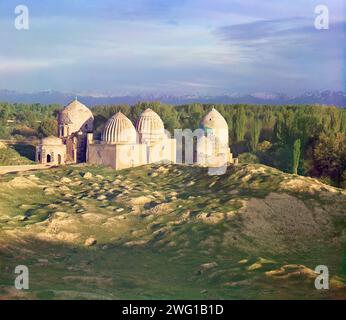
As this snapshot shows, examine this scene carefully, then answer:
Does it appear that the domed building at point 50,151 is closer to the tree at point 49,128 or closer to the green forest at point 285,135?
the green forest at point 285,135

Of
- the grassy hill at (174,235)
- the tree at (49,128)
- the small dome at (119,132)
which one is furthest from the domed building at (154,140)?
the tree at (49,128)

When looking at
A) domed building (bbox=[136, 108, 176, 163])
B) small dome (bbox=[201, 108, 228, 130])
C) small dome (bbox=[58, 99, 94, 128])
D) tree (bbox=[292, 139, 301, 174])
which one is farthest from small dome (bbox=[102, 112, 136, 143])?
tree (bbox=[292, 139, 301, 174])

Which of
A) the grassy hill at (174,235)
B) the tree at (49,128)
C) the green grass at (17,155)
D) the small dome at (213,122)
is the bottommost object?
the grassy hill at (174,235)

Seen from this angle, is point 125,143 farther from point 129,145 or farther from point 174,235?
point 174,235

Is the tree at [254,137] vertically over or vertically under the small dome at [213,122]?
under

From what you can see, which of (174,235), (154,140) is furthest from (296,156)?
(174,235)
